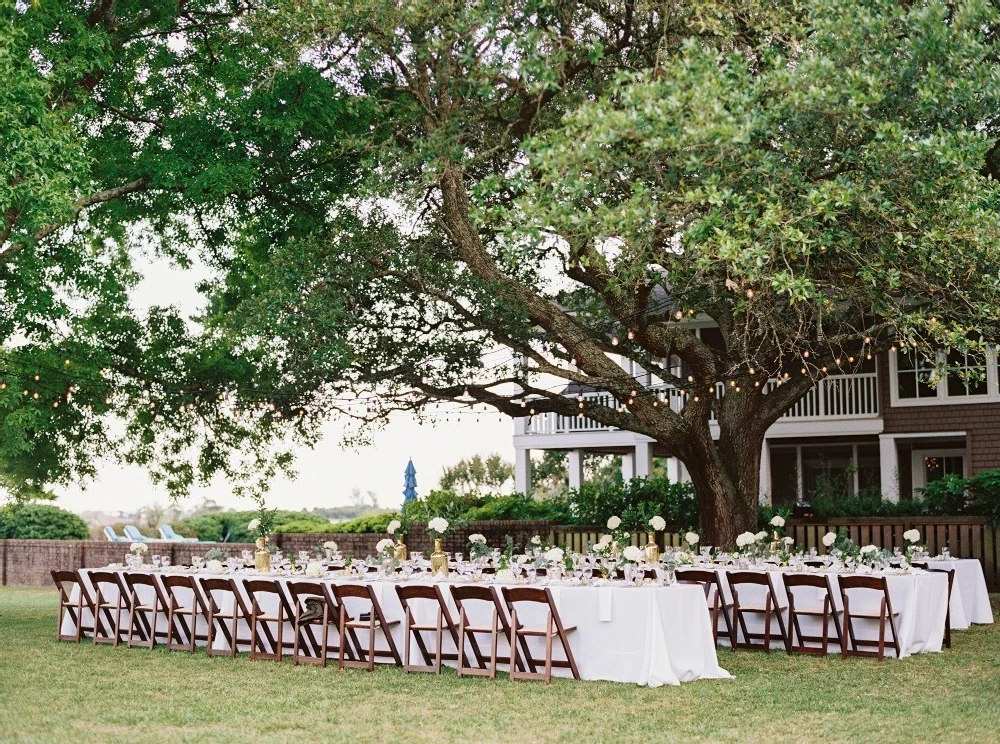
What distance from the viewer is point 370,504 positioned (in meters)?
54.6

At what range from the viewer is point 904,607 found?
11703mm

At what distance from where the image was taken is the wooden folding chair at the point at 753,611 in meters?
11.9

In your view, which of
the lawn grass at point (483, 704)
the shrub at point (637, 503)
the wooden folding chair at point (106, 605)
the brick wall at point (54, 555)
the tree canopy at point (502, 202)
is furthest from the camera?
the brick wall at point (54, 555)

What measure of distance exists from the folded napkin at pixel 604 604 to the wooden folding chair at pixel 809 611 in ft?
7.13

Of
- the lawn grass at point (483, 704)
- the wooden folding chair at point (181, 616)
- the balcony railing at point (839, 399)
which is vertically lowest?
the lawn grass at point (483, 704)

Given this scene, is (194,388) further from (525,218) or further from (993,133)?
(993,133)

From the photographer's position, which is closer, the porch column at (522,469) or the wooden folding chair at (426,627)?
the wooden folding chair at (426,627)

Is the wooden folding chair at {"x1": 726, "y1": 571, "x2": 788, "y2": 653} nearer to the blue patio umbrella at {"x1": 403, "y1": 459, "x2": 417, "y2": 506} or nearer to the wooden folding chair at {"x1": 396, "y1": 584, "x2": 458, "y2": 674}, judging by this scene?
the wooden folding chair at {"x1": 396, "y1": 584, "x2": 458, "y2": 674}

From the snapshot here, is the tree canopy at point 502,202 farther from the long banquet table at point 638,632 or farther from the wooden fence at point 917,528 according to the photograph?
the long banquet table at point 638,632

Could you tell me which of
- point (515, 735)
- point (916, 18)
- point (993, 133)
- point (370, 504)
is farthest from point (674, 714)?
point (370, 504)

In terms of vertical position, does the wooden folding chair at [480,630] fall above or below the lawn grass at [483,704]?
above

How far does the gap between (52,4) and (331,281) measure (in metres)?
4.73

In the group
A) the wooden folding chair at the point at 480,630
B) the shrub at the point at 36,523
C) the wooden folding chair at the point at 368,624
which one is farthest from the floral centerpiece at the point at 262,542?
the shrub at the point at 36,523

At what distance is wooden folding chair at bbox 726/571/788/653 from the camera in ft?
39.2
